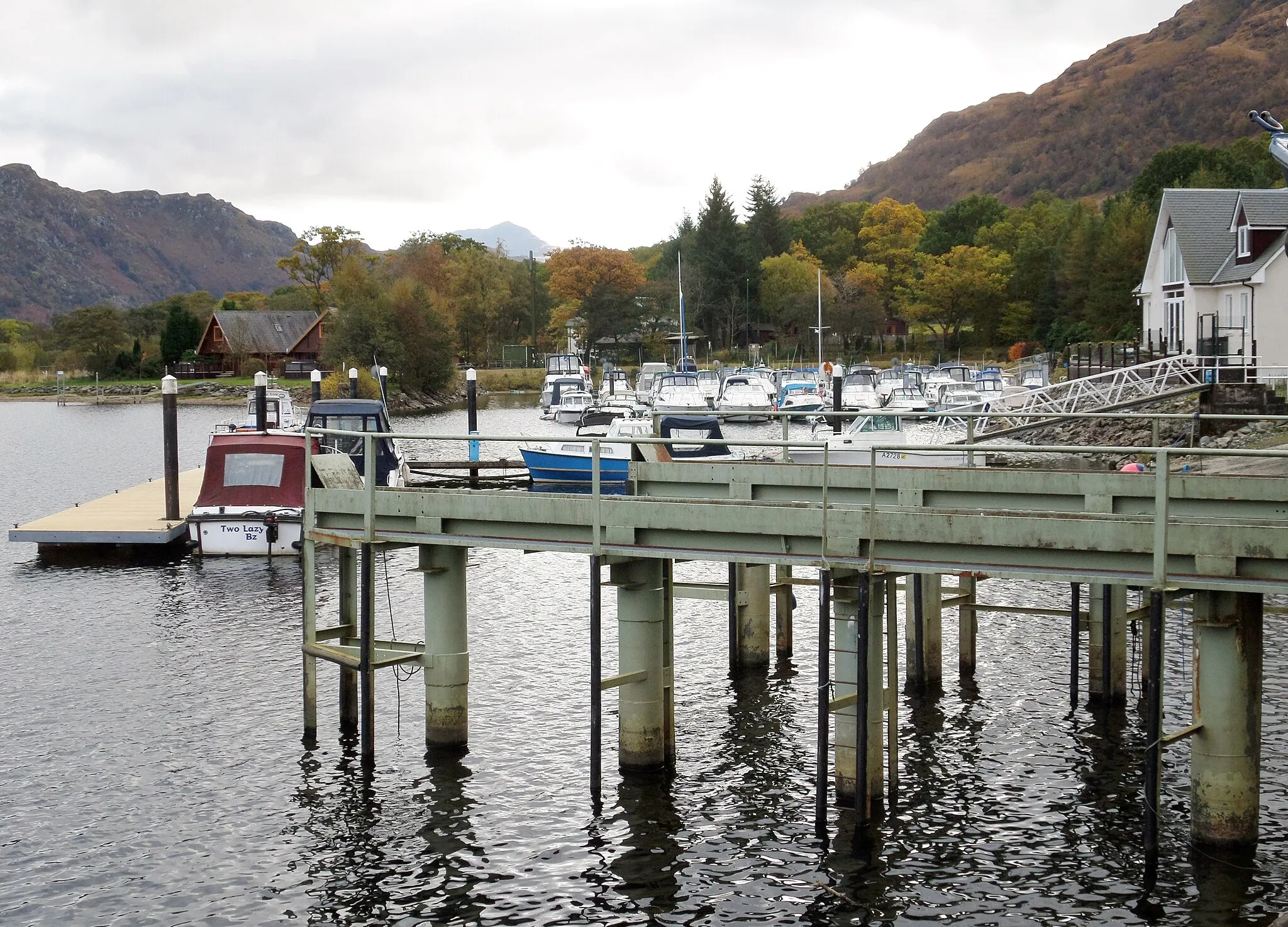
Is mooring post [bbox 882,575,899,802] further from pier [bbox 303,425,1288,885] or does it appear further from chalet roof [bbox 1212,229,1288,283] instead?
chalet roof [bbox 1212,229,1288,283]

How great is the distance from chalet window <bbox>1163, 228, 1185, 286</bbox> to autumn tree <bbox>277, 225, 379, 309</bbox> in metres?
99.0

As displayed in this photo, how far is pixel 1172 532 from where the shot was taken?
507 inches

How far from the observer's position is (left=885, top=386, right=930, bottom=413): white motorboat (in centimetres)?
6612

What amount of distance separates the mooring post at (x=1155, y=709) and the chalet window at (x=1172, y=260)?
4762 centimetres

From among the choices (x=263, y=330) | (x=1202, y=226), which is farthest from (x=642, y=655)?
(x=263, y=330)

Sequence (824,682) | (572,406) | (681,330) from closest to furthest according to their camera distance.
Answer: (824,682)
(572,406)
(681,330)

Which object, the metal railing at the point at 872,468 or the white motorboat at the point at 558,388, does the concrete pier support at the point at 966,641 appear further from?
the white motorboat at the point at 558,388

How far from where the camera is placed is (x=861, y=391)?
7125cm

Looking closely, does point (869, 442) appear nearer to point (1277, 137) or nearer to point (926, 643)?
point (1277, 137)

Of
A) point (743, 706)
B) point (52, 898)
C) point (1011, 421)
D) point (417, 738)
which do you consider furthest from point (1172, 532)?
point (1011, 421)

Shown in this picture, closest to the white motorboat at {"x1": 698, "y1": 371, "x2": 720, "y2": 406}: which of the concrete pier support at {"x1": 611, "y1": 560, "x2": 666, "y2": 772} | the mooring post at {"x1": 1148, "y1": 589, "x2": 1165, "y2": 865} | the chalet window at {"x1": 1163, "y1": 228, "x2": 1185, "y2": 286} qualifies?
the chalet window at {"x1": 1163, "y1": 228, "x2": 1185, "y2": 286}

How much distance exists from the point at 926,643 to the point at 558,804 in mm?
7151

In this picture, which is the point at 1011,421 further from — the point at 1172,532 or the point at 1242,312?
the point at 1172,532

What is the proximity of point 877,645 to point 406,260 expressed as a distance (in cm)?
13778
